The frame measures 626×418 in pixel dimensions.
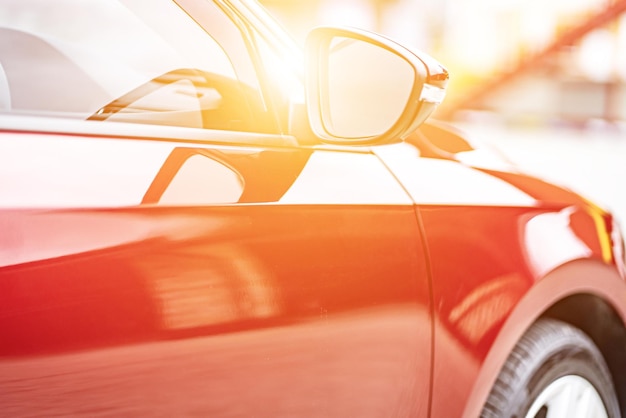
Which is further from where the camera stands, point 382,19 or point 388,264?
point 382,19

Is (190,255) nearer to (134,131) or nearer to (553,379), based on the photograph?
(134,131)

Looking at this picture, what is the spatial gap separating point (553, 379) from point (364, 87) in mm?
930

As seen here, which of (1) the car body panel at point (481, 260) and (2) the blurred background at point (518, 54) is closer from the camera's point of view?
(1) the car body panel at point (481, 260)

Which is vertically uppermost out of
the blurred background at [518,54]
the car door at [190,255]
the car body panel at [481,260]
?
the car door at [190,255]

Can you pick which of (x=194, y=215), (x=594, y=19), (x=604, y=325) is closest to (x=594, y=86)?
(x=594, y=19)

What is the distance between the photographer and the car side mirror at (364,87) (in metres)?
1.86

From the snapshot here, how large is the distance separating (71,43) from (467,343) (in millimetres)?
1030

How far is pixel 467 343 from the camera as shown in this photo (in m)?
2.09

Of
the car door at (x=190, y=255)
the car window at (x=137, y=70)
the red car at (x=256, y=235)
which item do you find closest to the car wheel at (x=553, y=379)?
the red car at (x=256, y=235)

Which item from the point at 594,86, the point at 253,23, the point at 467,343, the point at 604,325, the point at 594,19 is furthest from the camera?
the point at 594,86

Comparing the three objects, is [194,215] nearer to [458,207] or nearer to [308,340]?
[308,340]

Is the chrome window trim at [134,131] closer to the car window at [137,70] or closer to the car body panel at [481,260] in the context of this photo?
the car window at [137,70]

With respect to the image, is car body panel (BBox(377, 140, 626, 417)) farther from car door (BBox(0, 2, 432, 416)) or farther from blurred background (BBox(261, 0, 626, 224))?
blurred background (BBox(261, 0, 626, 224))

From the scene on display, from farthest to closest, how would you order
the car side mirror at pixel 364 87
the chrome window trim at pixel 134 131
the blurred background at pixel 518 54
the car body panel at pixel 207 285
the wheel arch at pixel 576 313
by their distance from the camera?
1. the blurred background at pixel 518 54
2. the wheel arch at pixel 576 313
3. the car side mirror at pixel 364 87
4. the chrome window trim at pixel 134 131
5. the car body panel at pixel 207 285
